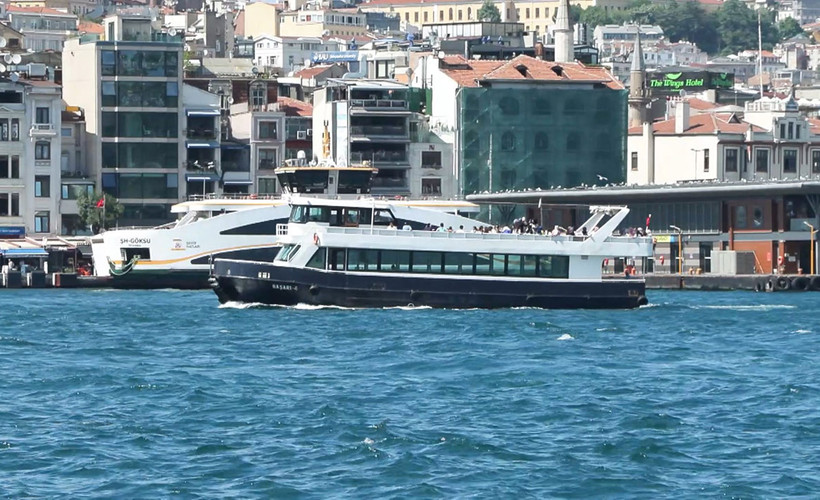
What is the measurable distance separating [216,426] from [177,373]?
26.1 feet

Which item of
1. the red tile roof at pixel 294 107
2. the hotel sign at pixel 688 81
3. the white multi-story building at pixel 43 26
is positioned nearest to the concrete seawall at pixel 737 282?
the red tile roof at pixel 294 107

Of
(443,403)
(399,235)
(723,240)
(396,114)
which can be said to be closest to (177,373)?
(443,403)

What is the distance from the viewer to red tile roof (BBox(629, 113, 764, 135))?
10925 cm

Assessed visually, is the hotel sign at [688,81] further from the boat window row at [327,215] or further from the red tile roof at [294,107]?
the boat window row at [327,215]

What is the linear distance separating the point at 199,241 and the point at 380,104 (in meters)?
22.4

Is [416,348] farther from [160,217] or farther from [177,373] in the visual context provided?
[160,217]

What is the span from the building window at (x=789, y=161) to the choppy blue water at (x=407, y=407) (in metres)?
55.3

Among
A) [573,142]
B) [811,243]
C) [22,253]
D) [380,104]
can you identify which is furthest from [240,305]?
[573,142]

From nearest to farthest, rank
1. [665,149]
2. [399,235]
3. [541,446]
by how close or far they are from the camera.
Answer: [541,446] < [399,235] < [665,149]

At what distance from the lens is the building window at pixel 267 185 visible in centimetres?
10194

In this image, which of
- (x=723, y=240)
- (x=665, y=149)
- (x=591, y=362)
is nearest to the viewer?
(x=591, y=362)

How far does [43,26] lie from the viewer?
168250 mm

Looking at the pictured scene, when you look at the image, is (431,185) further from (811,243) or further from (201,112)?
(811,243)

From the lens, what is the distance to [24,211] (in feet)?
313
